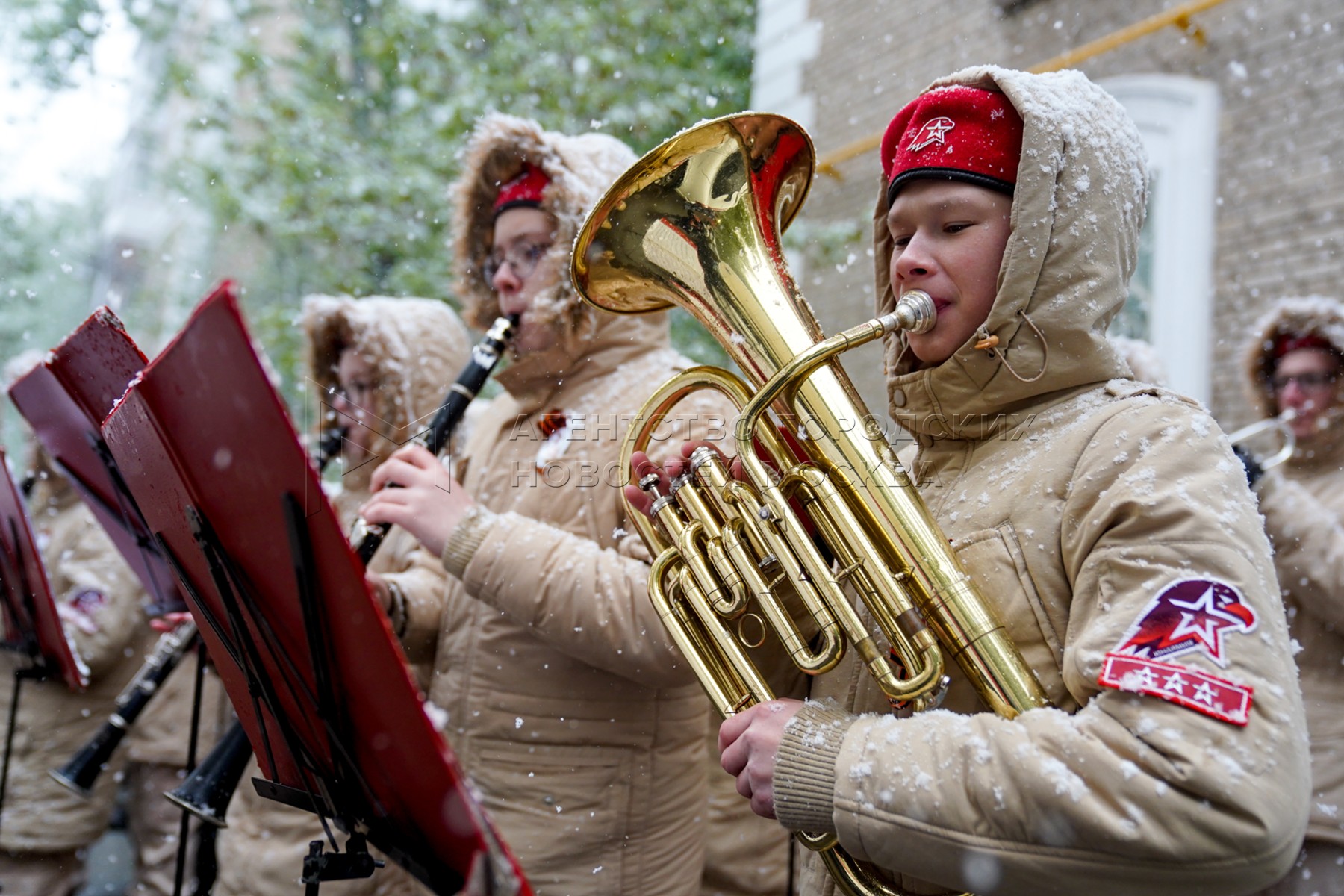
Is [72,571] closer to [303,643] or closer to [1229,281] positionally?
[303,643]

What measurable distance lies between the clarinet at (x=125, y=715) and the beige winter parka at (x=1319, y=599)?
3.04 metres

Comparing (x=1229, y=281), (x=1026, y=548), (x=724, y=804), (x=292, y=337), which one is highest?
(x=292, y=337)

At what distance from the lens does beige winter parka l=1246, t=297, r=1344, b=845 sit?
98.7 inches

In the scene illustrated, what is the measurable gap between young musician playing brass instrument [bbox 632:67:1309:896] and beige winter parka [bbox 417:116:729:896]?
0.61 m

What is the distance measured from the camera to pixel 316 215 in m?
7.14

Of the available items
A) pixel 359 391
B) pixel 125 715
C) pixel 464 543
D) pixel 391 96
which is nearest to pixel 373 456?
pixel 359 391

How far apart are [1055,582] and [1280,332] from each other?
2841 mm

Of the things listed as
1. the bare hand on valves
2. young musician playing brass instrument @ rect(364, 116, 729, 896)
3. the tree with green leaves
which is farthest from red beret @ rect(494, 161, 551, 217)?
the tree with green leaves

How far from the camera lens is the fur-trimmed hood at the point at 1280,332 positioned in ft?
11.1

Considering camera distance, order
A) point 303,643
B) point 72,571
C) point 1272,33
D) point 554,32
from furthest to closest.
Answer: point 554,32, point 1272,33, point 72,571, point 303,643

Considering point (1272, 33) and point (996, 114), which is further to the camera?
point (1272, 33)

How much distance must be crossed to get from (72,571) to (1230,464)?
14.5 ft

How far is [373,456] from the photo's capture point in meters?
3.59

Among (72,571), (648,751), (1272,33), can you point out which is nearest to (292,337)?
(72,571)
